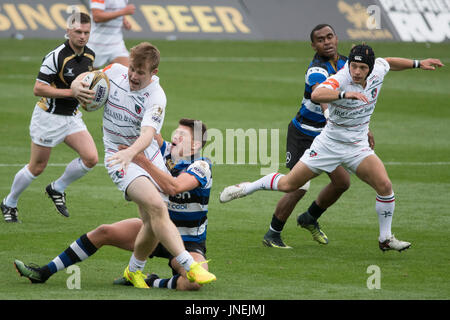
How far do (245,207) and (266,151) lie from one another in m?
4.01

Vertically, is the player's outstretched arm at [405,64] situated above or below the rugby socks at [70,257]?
above

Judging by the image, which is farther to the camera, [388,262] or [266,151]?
[266,151]

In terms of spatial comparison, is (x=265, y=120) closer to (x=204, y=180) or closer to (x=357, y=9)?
(x=204, y=180)

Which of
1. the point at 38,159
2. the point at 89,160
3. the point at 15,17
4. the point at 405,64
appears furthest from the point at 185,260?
the point at 15,17

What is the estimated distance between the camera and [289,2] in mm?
28812

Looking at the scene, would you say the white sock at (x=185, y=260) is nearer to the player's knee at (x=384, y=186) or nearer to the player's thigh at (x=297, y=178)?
the player's thigh at (x=297, y=178)

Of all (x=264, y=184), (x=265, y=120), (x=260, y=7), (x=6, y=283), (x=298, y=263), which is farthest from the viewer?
(x=260, y=7)

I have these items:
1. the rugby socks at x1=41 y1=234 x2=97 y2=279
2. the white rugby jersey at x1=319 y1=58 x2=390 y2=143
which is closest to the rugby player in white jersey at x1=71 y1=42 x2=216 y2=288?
the rugby socks at x1=41 y1=234 x2=97 y2=279

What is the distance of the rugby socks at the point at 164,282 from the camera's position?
687 centimetres

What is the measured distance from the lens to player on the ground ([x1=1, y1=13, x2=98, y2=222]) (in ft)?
30.7

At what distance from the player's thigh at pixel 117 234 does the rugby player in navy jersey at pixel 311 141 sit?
206 centimetres

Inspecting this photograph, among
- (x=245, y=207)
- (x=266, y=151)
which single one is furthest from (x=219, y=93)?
(x=245, y=207)

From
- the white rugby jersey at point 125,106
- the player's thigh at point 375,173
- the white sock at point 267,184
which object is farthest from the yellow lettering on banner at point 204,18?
the white rugby jersey at point 125,106

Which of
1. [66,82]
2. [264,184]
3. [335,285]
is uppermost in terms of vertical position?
[66,82]
